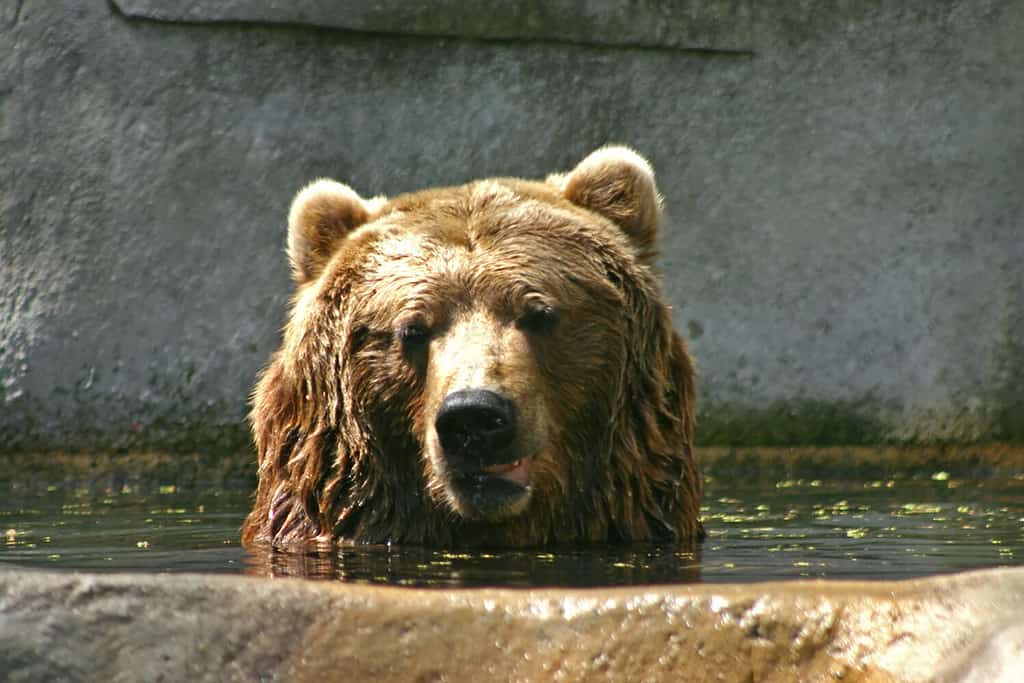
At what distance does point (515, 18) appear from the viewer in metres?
9.23

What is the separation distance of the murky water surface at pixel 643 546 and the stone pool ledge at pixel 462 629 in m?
1.35

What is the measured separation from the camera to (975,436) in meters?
9.40

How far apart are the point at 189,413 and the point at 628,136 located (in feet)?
8.61

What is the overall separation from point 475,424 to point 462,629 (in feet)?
6.13

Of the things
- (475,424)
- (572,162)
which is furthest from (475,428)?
(572,162)

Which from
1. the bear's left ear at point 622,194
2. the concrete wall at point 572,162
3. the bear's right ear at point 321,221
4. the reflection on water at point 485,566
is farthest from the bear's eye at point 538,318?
the concrete wall at point 572,162

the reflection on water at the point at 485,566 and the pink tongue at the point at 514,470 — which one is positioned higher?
the pink tongue at the point at 514,470

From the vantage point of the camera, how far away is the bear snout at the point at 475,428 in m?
5.20

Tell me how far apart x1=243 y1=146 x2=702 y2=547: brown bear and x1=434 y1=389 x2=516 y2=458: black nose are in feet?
0.40

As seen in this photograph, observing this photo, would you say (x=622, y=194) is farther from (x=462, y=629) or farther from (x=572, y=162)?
(x=572, y=162)

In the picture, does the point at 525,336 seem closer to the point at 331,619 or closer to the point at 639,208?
the point at 639,208

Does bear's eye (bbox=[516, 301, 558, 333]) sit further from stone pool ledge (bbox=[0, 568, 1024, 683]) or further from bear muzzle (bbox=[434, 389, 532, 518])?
stone pool ledge (bbox=[0, 568, 1024, 683])

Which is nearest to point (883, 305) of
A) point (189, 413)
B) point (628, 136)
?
point (628, 136)

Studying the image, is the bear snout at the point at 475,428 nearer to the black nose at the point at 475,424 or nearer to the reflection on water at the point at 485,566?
the black nose at the point at 475,424
